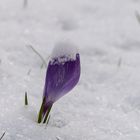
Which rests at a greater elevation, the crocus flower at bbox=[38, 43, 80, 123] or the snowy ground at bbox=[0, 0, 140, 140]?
the crocus flower at bbox=[38, 43, 80, 123]

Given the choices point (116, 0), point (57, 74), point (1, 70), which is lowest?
point (116, 0)

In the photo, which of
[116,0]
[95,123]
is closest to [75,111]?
[95,123]

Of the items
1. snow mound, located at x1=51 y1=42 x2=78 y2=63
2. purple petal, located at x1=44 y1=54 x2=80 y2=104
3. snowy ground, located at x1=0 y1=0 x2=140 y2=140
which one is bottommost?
snowy ground, located at x1=0 y1=0 x2=140 y2=140

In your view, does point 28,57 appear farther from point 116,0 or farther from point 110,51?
point 116,0

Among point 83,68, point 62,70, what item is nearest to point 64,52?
point 62,70
